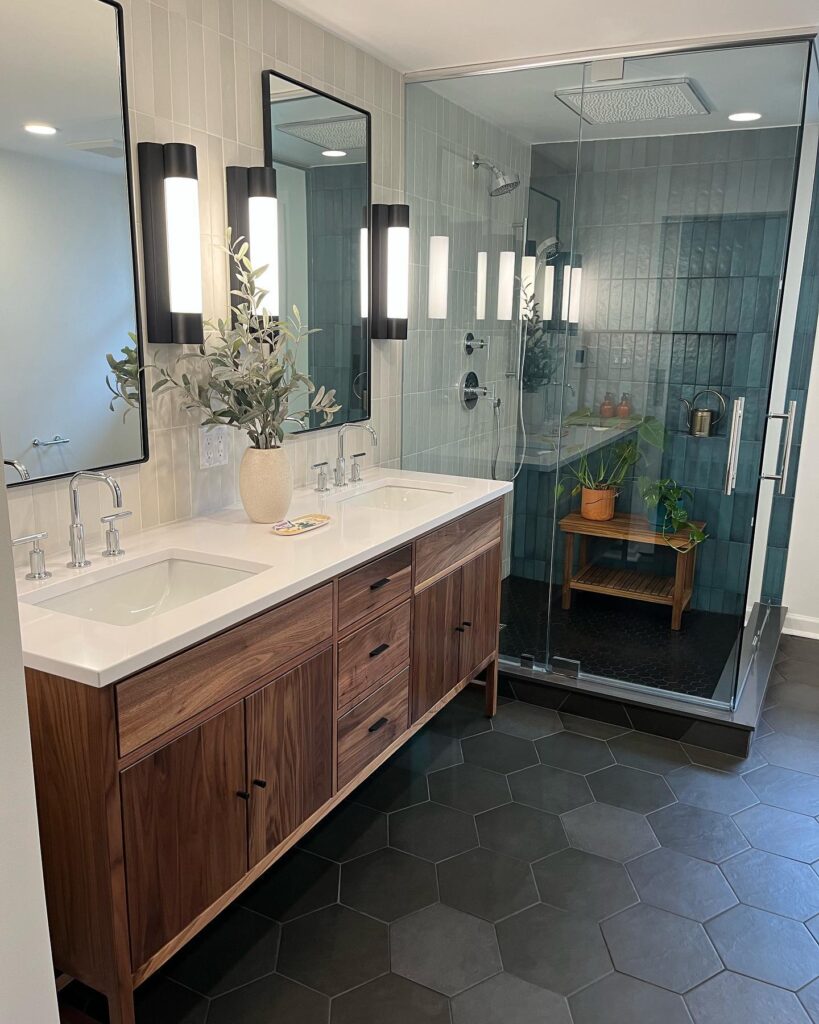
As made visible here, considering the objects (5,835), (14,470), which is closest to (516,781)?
(14,470)

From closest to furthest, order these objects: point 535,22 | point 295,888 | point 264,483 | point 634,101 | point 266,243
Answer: point 295,888 < point 264,483 < point 266,243 < point 535,22 < point 634,101

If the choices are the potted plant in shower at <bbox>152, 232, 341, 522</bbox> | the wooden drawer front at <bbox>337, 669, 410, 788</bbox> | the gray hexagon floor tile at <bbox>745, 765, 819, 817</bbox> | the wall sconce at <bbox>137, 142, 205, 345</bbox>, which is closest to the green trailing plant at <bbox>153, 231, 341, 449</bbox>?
the potted plant in shower at <bbox>152, 232, 341, 522</bbox>

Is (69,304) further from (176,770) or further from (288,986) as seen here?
(288,986)

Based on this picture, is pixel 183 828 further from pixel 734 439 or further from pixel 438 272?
pixel 438 272

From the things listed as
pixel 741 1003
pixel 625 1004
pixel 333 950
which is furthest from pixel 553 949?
pixel 333 950

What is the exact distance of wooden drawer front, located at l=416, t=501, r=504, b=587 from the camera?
2.50 metres

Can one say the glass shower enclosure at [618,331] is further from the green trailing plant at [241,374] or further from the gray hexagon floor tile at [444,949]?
the gray hexagon floor tile at [444,949]

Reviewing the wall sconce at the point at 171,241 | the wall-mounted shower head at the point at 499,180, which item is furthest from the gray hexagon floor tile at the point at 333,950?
the wall-mounted shower head at the point at 499,180

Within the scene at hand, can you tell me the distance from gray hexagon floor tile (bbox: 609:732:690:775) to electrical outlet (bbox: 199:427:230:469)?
1.67m

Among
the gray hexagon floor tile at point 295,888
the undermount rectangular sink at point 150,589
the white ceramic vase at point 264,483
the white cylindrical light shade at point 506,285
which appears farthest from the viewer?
the white cylindrical light shade at point 506,285

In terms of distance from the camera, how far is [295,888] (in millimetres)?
2189

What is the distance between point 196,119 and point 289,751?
164cm

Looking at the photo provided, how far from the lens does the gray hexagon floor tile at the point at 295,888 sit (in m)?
2.12

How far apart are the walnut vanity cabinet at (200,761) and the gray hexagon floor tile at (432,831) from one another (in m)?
0.25
